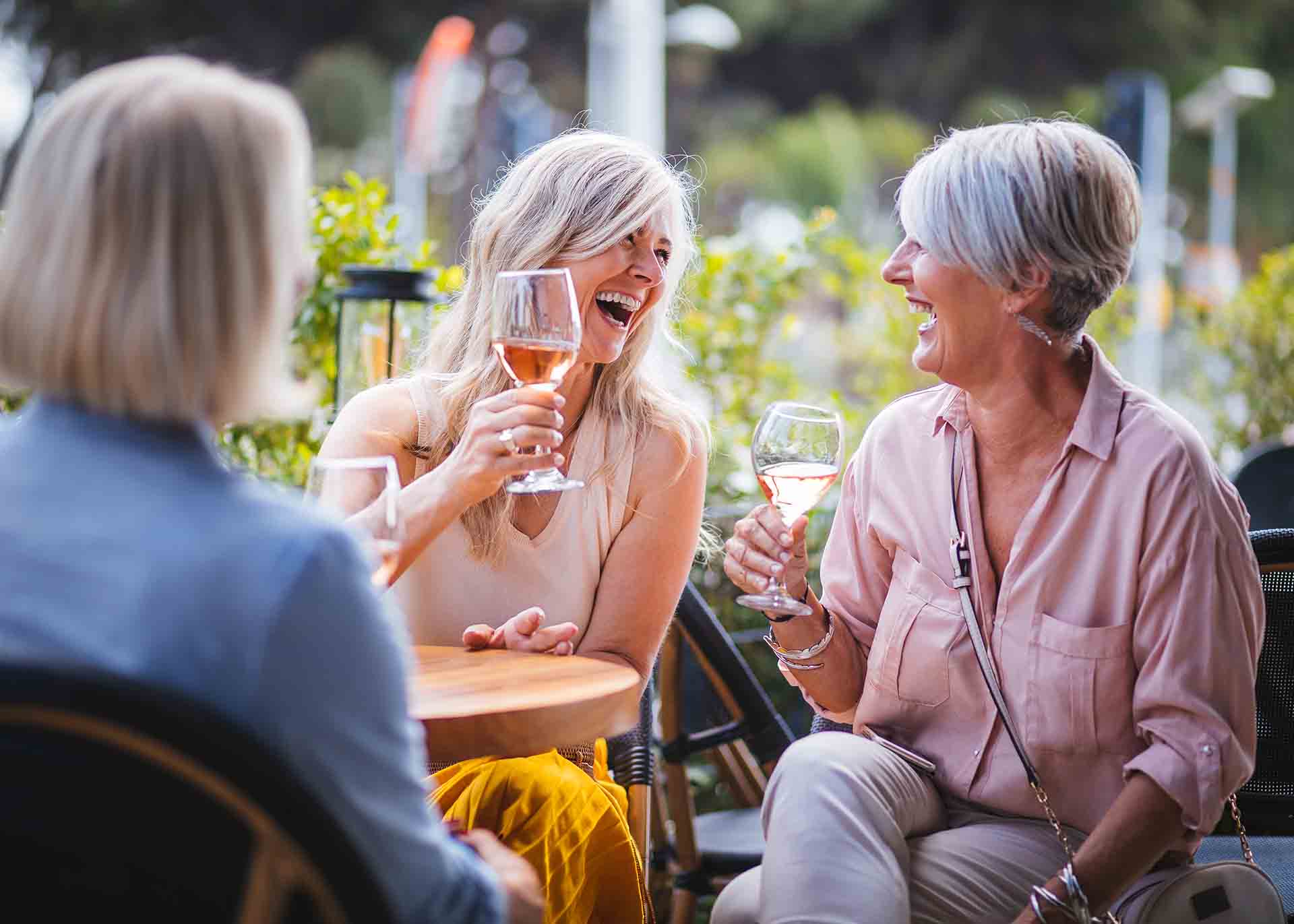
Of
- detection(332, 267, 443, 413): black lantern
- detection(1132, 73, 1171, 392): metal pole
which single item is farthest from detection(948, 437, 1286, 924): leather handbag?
detection(1132, 73, 1171, 392): metal pole

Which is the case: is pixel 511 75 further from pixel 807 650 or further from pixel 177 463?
pixel 177 463

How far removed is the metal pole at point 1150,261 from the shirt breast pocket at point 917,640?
345 inches

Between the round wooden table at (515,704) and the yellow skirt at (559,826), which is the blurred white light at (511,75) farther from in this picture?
the round wooden table at (515,704)

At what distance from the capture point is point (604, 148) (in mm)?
2650

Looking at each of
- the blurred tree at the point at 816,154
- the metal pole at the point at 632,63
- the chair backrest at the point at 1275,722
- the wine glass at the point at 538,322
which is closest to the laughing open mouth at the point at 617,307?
the wine glass at the point at 538,322

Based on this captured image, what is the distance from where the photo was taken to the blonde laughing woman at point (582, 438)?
98.7 inches

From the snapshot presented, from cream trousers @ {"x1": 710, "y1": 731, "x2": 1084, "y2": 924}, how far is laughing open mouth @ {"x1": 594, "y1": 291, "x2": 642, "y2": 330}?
950 mm

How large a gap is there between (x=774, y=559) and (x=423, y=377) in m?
0.90

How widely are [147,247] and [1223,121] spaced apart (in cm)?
2147

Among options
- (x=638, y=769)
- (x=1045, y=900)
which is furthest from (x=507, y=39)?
(x=1045, y=900)

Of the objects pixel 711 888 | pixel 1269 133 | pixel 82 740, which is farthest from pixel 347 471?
pixel 1269 133

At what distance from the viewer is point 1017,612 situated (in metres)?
2.04

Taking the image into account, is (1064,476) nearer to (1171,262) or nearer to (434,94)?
(434,94)

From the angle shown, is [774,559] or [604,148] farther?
[604,148]
